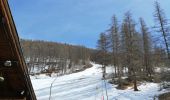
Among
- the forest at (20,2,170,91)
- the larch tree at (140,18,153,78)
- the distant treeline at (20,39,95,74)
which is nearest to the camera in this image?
the forest at (20,2,170,91)

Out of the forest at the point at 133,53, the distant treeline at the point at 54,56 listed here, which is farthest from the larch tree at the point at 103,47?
the distant treeline at the point at 54,56

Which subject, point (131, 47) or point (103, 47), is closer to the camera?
point (131, 47)

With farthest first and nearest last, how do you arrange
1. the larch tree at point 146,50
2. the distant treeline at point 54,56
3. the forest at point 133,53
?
the distant treeline at point 54,56
the larch tree at point 146,50
the forest at point 133,53

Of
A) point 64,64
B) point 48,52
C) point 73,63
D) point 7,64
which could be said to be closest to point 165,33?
point 7,64

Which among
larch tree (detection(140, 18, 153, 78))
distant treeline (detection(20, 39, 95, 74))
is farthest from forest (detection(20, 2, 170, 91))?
distant treeline (detection(20, 39, 95, 74))

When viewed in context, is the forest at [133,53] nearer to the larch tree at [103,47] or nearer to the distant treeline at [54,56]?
the larch tree at [103,47]

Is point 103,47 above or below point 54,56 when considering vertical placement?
below

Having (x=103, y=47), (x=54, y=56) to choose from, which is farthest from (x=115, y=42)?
(x=54, y=56)

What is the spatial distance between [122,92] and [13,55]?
3378 centimetres

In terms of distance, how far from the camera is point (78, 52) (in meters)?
140

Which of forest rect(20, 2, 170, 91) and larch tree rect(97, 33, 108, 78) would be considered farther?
larch tree rect(97, 33, 108, 78)

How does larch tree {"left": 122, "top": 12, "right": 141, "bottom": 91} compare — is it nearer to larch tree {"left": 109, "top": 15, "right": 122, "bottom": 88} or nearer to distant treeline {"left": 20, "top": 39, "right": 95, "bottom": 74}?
larch tree {"left": 109, "top": 15, "right": 122, "bottom": 88}

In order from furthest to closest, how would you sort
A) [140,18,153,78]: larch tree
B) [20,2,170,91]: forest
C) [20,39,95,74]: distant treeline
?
[20,39,95,74]: distant treeline → [140,18,153,78]: larch tree → [20,2,170,91]: forest

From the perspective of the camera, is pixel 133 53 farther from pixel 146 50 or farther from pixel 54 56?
pixel 54 56
